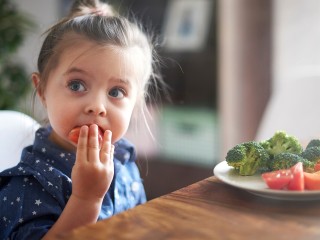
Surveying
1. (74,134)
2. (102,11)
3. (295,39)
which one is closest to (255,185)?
(74,134)

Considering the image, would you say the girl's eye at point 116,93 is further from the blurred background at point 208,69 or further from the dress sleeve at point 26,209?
the blurred background at point 208,69

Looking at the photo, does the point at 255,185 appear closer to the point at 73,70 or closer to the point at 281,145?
the point at 281,145

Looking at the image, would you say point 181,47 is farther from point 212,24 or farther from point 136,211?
point 136,211

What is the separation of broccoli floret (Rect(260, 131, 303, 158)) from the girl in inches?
12.1

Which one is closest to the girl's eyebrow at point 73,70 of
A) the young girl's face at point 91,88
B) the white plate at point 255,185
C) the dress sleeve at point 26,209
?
the young girl's face at point 91,88

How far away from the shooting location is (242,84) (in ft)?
8.66

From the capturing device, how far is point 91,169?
2.96 feet

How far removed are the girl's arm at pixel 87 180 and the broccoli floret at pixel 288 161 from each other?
305mm

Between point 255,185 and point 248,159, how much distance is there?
7 centimetres

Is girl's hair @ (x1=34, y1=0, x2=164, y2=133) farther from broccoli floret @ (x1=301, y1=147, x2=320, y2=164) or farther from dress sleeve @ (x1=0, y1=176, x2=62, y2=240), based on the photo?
broccoli floret @ (x1=301, y1=147, x2=320, y2=164)

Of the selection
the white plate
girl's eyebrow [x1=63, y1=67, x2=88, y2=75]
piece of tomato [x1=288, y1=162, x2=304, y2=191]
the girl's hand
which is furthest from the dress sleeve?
piece of tomato [x1=288, y1=162, x2=304, y2=191]

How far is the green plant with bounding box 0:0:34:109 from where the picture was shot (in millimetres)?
2787

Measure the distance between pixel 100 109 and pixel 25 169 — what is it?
0.22m

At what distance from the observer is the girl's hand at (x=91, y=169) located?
35.7 inches
